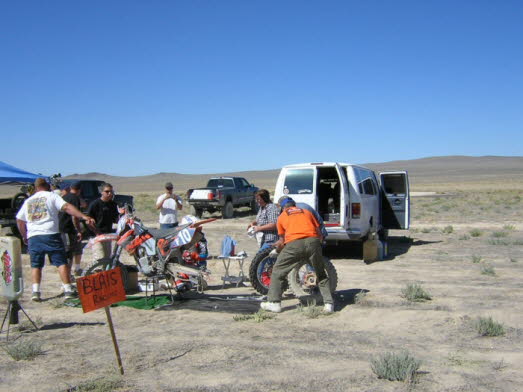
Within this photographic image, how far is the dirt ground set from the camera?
4.17 metres

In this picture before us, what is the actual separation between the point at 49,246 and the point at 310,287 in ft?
11.3

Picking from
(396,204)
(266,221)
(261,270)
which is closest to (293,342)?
(261,270)

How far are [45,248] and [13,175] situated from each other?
7.28 meters

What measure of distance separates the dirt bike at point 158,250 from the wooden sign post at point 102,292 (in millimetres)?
2181

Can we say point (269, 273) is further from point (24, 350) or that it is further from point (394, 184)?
point (394, 184)

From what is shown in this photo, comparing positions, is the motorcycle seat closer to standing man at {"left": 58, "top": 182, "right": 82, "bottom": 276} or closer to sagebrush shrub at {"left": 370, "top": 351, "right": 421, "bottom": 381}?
standing man at {"left": 58, "top": 182, "right": 82, "bottom": 276}

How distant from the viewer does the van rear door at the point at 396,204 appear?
12.4 meters

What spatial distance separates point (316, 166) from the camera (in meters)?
10.3

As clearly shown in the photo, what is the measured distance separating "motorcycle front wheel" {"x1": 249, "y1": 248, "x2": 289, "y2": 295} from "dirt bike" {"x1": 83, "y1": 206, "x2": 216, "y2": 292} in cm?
64

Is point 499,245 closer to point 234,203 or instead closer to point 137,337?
point 137,337

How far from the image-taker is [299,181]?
34.0 feet

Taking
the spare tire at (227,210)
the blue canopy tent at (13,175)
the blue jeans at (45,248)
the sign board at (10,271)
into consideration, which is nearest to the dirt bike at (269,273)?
the blue jeans at (45,248)

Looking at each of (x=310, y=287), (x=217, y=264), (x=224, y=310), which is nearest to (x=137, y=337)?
(x=224, y=310)

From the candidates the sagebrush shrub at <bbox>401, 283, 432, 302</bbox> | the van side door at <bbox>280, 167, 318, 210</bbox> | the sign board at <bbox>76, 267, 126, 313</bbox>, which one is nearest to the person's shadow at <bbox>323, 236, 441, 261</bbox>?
the van side door at <bbox>280, 167, 318, 210</bbox>
